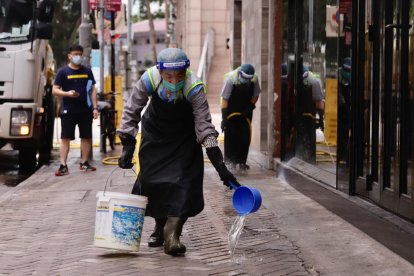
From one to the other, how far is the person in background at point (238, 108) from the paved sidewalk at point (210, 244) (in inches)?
79.8

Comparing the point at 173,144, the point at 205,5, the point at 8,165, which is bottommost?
the point at 8,165

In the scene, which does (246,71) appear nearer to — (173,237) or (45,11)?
(45,11)

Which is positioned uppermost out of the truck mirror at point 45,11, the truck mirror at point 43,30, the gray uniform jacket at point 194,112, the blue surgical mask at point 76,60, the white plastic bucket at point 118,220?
the truck mirror at point 45,11

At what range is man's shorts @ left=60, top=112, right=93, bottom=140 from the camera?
1208 centimetres

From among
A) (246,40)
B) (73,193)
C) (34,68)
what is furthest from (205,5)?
(73,193)

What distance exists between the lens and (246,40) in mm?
15562

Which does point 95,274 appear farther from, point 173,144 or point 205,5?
point 205,5

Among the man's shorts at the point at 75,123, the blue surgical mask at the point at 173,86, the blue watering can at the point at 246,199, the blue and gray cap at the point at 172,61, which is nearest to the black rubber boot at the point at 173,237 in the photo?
the blue watering can at the point at 246,199

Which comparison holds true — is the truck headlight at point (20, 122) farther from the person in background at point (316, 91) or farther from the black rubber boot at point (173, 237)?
the black rubber boot at point (173, 237)

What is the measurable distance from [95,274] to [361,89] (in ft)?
11.5

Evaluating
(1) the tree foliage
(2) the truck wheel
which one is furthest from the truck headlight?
(1) the tree foliage

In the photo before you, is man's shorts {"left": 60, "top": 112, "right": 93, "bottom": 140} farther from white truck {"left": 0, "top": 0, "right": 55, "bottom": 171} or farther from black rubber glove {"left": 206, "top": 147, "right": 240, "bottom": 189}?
black rubber glove {"left": 206, "top": 147, "right": 240, "bottom": 189}

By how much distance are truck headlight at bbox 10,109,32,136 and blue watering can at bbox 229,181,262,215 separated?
6.53 meters

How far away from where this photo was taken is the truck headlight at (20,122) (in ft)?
39.4
